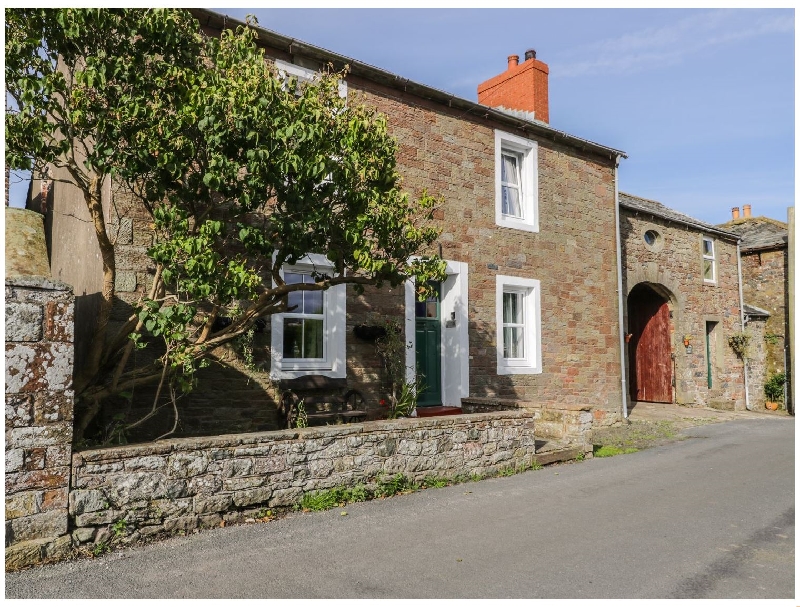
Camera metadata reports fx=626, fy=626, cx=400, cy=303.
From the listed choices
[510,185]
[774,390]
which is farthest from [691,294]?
[510,185]

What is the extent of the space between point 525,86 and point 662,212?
5.64 m

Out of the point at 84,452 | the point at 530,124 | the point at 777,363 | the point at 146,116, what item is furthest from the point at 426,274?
the point at 777,363

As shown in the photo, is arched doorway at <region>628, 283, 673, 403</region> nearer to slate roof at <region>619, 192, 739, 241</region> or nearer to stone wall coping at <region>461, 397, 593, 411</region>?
slate roof at <region>619, 192, 739, 241</region>

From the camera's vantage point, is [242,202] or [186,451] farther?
[242,202]

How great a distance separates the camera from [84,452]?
5.02 meters

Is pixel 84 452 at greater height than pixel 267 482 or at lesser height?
greater

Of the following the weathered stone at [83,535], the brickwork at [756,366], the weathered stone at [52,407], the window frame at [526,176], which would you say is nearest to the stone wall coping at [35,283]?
the weathered stone at [52,407]

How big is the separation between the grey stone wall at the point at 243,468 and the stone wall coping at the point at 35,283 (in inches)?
52.7

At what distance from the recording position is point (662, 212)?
54.9 ft

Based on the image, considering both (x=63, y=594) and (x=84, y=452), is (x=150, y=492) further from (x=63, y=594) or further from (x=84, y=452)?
(x=63, y=594)

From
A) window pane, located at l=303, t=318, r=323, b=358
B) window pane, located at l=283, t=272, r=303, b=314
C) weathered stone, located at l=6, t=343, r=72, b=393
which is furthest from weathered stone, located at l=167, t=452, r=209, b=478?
window pane, located at l=283, t=272, r=303, b=314

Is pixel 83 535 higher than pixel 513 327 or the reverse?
the reverse

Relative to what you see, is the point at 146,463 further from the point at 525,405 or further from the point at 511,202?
the point at 511,202

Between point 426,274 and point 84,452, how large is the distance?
12.3 ft
